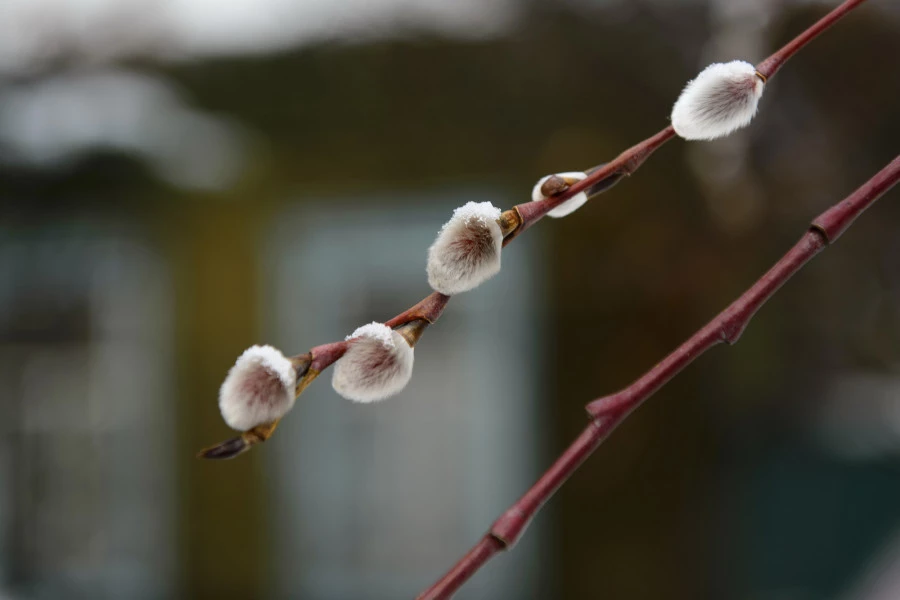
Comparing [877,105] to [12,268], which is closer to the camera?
[877,105]

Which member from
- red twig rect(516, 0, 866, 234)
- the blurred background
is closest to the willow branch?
red twig rect(516, 0, 866, 234)

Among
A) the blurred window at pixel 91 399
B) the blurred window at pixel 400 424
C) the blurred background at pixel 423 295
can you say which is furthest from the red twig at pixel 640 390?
the blurred window at pixel 91 399

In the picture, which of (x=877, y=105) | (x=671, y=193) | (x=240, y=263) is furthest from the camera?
(x=240, y=263)

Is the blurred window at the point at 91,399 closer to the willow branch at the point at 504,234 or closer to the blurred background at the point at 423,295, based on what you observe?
the blurred background at the point at 423,295

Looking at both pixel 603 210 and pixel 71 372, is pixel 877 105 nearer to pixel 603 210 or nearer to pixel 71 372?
pixel 603 210

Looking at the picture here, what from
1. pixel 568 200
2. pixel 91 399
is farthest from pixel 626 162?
pixel 91 399

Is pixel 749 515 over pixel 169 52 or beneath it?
beneath

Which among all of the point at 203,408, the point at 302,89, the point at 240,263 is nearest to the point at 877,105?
the point at 302,89

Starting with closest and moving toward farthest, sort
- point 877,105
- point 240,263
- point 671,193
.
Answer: point 877,105 → point 671,193 → point 240,263

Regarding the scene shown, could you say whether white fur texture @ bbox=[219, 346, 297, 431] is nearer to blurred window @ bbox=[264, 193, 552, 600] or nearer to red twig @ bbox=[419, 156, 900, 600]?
red twig @ bbox=[419, 156, 900, 600]
